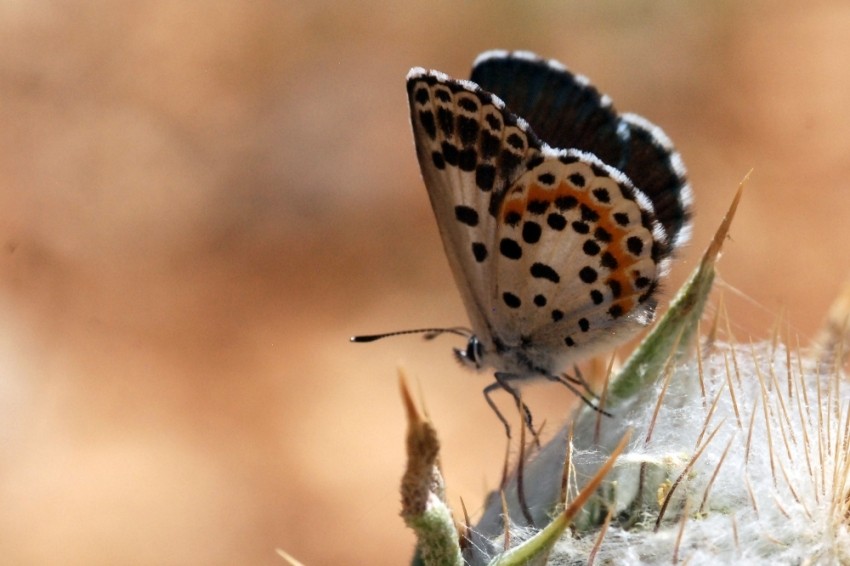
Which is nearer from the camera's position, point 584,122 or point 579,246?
point 579,246

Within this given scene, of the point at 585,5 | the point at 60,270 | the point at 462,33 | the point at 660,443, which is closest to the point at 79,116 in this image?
the point at 60,270

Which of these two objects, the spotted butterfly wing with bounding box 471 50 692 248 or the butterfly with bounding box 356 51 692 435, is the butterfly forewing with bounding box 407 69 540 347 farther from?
the spotted butterfly wing with bounding box 471 50 692 248

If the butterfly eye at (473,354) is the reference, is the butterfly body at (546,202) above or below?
above

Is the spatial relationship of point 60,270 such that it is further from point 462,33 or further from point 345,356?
point 462,33

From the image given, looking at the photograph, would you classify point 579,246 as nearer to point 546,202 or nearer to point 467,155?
point 546,202

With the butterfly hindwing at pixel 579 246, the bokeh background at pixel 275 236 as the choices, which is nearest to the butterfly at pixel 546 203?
the butterfly hindwing at pixel 579 246

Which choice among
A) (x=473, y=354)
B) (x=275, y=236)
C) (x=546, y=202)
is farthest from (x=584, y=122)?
(x=275, y=236)

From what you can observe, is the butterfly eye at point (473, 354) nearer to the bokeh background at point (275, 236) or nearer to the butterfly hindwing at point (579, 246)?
the butterfly hindwing at point (579, 246)

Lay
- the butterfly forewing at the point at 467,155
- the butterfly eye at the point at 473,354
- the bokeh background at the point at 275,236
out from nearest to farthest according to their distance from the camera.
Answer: the butterfly forewing at the point at 467,155
the butterfly eye at the point at 473,354
the bokeh background at the point at 275,236
